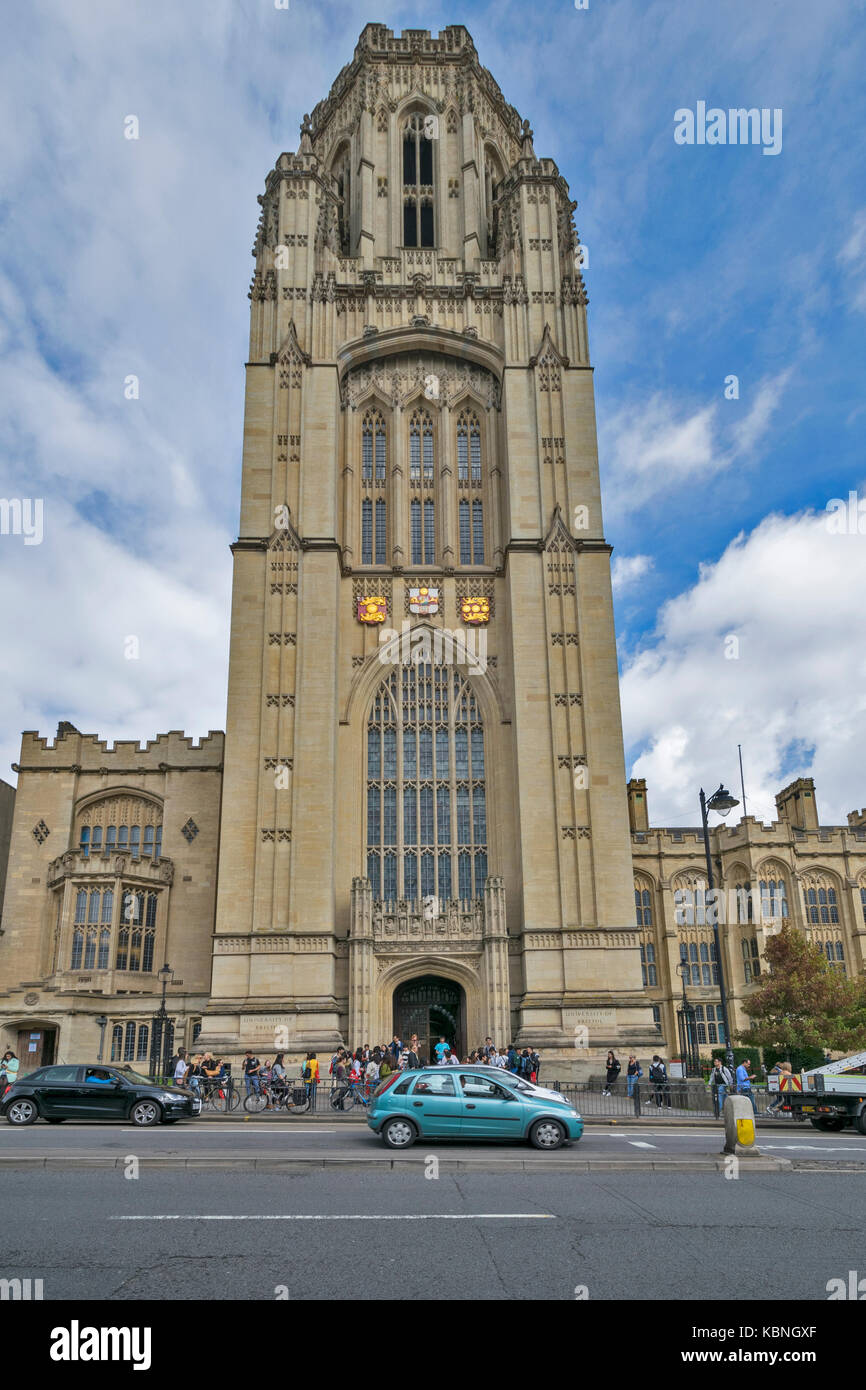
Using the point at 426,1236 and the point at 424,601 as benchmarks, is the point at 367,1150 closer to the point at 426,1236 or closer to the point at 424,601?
the point at 426,1236

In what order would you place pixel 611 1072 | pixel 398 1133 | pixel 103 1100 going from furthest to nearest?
pixel 611 1072 < pixel 103 1100 < pixel 398 1133

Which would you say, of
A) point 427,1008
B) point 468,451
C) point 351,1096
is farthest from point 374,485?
point 351,1096

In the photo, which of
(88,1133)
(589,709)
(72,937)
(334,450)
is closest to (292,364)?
(334,450)

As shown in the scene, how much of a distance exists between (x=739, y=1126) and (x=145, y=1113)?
1118cm

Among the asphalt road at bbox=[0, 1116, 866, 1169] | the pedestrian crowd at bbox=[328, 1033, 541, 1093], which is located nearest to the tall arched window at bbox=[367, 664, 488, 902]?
the pedestrian crowd at bbox=[328, 1033, 541, 1093]

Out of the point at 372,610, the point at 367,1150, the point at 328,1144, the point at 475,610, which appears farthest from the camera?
the point at 475,610

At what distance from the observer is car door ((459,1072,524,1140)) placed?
1538 centimetres

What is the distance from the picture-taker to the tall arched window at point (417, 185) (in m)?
45.2

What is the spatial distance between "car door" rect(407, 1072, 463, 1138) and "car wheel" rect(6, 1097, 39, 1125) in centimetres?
848

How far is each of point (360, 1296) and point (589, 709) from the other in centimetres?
2947

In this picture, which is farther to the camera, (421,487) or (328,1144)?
(421,487)

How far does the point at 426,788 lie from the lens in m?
36.2

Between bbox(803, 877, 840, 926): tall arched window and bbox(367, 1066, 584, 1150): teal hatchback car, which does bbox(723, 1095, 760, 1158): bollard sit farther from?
bbox(803, 877, 840, 926): tall arched window
